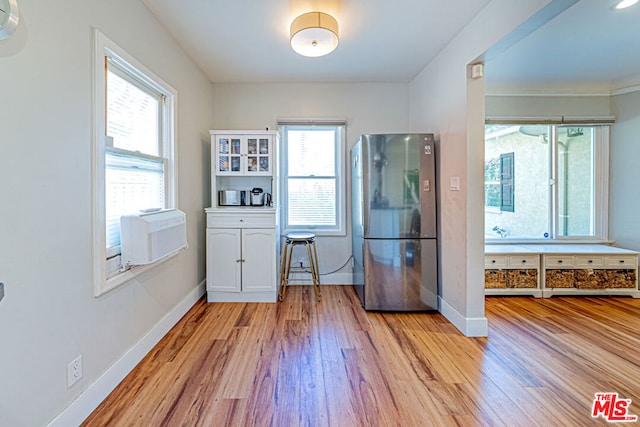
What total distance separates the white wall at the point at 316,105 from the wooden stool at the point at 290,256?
125 centimetres

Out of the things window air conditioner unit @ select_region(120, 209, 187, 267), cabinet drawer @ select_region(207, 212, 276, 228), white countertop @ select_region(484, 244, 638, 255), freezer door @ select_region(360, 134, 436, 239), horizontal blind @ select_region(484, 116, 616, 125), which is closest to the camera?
window air conditioner unit @ select_region(120, 209, 187, 267)

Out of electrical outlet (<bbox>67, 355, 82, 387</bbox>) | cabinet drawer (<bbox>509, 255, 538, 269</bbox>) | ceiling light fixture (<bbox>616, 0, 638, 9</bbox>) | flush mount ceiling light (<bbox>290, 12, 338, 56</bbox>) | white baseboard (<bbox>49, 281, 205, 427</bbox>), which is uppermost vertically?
ceiling light fixture (<bbox>616, 0, 638, 9</bbox>)

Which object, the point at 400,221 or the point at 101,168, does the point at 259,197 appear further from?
the point at 101,168

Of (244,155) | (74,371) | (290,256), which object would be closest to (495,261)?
(290,256)

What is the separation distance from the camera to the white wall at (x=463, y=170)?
2375 millimetres

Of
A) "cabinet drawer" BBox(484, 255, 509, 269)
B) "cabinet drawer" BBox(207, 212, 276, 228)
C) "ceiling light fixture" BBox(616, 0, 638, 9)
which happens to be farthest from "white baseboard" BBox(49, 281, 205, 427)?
"ceiling light fixture" BBox(616, 0, 638, 9)

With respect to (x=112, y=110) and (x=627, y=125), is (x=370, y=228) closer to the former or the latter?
(x=112, y=110)

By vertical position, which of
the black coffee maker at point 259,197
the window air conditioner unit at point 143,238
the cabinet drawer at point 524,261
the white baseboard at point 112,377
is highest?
the black coffee maker at point 259,197

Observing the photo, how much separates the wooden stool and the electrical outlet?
6.49 feet

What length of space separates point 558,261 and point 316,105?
3432 millimetres

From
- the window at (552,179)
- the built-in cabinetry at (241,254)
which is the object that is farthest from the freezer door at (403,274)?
the window at (552,179)

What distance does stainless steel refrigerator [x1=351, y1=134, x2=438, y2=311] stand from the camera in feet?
9.50

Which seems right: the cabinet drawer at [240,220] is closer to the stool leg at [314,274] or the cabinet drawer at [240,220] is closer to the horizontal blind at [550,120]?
the stool leg at [314,274]

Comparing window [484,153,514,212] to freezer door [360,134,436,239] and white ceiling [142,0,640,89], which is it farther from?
freezer door [360,134,436,239]
